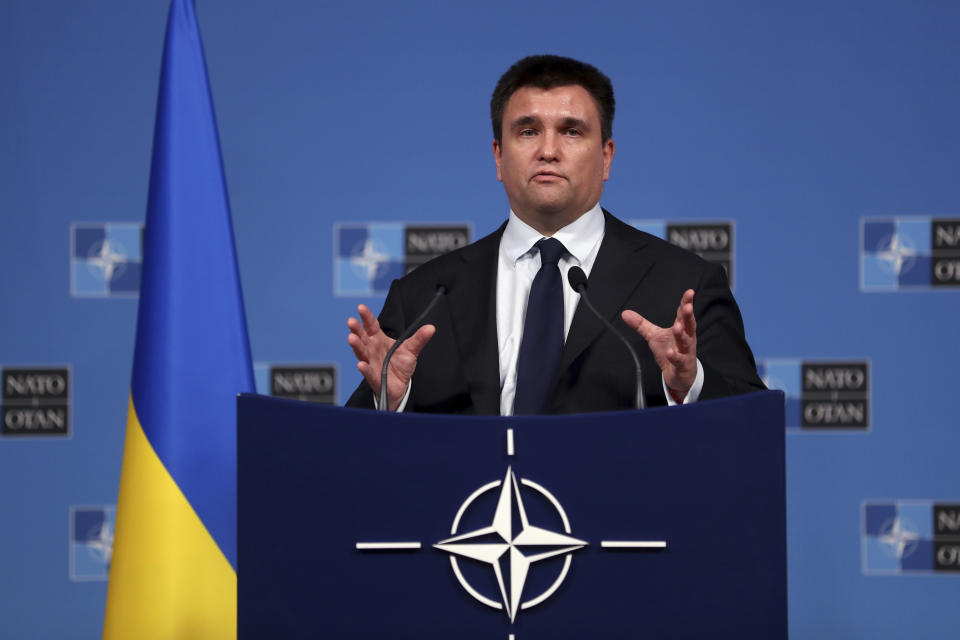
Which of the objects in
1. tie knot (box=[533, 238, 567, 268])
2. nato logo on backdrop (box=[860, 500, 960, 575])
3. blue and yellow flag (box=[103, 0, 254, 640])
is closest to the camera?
tie knot (box=[533, 238, 567, 268])

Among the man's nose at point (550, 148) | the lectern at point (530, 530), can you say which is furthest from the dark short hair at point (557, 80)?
the lectern at point (530, 530)

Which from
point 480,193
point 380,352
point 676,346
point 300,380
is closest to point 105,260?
point 300,380

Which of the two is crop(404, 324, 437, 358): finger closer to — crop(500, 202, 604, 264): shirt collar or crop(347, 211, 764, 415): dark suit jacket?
crop(347, 211, 764, 415): dark suit jacket

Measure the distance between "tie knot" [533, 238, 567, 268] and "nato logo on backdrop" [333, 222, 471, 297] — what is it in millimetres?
1105

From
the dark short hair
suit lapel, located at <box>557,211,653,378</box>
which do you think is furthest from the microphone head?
the dark short hair

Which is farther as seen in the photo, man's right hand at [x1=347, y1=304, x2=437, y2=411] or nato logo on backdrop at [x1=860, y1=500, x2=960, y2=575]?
nato logo on backdrop at [x1=860, y1=500, x2=960, y2=575]

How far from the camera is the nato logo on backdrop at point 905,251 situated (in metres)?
2.67

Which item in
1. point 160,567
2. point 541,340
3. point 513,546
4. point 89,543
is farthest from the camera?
point 89,543

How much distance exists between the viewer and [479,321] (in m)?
1.66

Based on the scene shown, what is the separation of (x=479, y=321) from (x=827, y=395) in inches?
55.8

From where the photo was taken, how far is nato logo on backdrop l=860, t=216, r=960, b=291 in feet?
8.76

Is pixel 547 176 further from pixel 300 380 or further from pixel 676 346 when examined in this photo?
pixel 300 380

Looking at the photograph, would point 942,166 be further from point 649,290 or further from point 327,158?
point 327,158

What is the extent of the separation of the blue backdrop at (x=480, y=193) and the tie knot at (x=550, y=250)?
1108 millimetres
